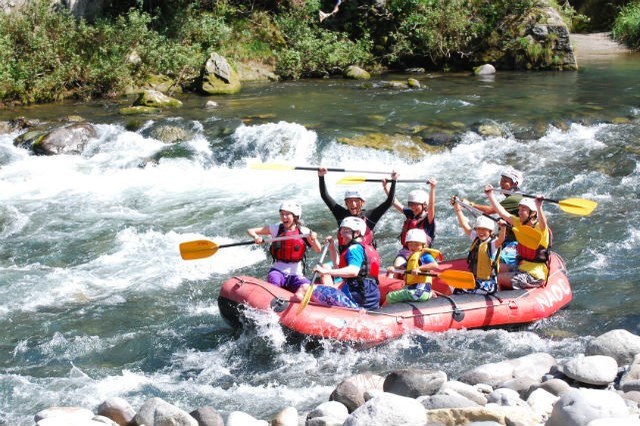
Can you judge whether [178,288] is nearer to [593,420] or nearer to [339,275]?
[339,275]

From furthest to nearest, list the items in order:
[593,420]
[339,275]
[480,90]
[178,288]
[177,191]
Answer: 1. [480,90]
2. [177,191]
3. [178,288]
4. [339,275]
5. [593,420]

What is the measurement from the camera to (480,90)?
15.9 metres

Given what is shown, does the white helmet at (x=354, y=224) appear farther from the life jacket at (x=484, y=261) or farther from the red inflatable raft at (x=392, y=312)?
the life jacket at (x=484, y=261)

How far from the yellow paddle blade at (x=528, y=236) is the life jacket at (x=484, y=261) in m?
0.22

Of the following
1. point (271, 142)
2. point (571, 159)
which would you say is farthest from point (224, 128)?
point (571, 159)

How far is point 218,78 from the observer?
1644 cm

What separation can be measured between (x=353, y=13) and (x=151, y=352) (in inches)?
606

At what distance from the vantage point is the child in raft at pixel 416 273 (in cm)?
655

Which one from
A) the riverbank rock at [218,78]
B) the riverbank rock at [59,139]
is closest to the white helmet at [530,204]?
the riverbank rock at [59,139]

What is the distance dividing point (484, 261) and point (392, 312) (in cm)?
101

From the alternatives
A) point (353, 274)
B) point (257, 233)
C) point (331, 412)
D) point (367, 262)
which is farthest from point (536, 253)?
point (331, 412)

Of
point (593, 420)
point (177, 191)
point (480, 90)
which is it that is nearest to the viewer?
point (593, 420)

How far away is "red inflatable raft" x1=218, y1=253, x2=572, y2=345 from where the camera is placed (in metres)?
6.09

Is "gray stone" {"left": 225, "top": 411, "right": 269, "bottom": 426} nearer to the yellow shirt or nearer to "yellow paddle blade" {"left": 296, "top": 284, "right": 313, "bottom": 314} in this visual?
"yellow paddle blade" {"left": 296, "top": 284, "right": 313, "bottom": 314}
